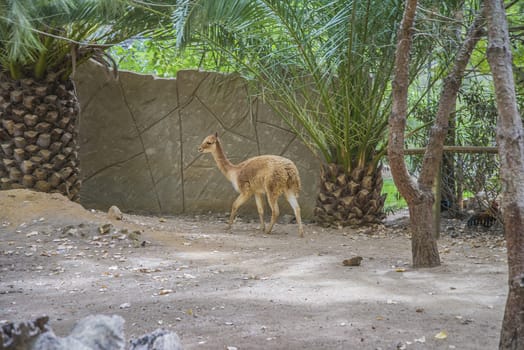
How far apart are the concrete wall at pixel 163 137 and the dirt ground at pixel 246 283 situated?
6.22 ft

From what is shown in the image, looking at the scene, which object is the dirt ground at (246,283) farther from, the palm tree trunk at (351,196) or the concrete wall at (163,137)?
the concrete wall at (163,137)

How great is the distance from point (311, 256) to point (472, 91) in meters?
3.32

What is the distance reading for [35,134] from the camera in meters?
7.32

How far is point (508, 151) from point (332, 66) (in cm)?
368

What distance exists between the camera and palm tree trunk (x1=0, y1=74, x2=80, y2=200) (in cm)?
724

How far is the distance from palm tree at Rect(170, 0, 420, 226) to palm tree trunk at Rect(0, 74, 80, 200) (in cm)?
168

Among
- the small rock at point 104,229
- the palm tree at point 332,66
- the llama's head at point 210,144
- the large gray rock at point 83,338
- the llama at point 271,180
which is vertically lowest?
the small rock at point 104,229

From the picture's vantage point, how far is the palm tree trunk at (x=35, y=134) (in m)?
7.24

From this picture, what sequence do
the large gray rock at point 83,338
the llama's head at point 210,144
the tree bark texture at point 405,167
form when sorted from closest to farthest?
1. the large gray rock at point 83,338
2. the tree bark texture at point 405,167
3. the llama's head at point 210,144

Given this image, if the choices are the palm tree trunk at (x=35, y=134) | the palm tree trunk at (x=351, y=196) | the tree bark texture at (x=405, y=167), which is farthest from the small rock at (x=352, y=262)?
the palm tree trunk at (x=35, y=134)

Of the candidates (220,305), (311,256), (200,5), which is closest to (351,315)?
(220,305)

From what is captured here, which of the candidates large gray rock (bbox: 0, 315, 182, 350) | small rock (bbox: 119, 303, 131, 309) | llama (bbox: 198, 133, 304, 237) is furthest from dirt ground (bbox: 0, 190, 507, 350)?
large gray rock (bbox: 0, 315, 182, 350)

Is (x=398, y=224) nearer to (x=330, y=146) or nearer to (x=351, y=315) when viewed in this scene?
(x=330, y=146)

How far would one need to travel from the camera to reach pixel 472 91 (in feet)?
25.3
